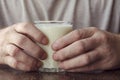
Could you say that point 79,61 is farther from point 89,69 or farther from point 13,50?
point 13,50

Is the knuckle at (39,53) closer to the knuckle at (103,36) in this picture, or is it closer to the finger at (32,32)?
the finger at (32,32)

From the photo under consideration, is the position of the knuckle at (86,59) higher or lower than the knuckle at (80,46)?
lower

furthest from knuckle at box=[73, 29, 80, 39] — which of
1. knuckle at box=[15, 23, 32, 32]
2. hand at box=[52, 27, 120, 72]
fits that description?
knuckle at box=[15, 23, 32, 32]

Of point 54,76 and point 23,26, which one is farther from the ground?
point 23,26

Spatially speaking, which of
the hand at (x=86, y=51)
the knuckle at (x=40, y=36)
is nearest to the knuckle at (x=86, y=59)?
the hand at (x=86, y=51)

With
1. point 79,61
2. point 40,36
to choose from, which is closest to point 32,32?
point 40,36
